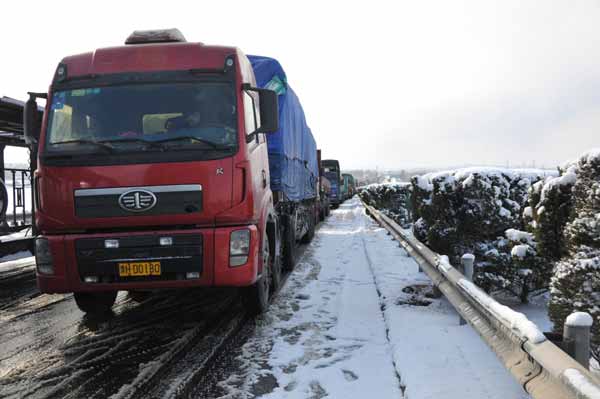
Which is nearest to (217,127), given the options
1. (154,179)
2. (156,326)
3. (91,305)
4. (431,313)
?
(154,179)

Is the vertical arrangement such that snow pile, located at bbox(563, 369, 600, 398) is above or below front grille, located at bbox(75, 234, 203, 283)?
below

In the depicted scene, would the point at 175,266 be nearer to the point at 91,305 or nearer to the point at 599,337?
the point at 91,305

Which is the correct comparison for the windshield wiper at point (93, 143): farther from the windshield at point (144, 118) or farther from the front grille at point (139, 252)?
the front grille at point (139, 252)

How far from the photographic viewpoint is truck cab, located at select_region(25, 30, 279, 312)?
14.8 ft

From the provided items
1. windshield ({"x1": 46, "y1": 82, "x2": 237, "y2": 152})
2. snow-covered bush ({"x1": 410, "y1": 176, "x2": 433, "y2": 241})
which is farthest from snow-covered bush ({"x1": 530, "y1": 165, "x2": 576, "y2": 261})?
windshield ({"x1": 46, "y1": 82, "x2": 237, "y2": 152})

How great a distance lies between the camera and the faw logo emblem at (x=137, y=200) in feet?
14.6

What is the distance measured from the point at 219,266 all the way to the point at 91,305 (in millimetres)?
2151

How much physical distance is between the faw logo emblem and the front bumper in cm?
27

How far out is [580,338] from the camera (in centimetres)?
242

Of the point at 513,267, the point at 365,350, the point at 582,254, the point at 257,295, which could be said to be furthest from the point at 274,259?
the point at 582,254

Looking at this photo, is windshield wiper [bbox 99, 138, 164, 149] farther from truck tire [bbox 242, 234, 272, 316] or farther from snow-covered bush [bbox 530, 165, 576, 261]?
snow-covered bush [bbox 530, 165, 576, 261]

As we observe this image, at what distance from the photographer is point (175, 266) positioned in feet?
14.9

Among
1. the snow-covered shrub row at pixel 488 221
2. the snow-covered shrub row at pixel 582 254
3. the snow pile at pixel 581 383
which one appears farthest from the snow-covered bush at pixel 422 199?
the snow pile at pixel 581 383

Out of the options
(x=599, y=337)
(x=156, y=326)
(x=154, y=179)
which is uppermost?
(x=154, y=179)
